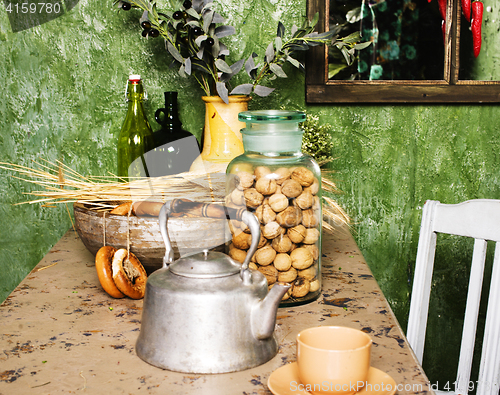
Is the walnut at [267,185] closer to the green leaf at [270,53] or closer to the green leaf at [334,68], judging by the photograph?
the green leaf at [270,53]

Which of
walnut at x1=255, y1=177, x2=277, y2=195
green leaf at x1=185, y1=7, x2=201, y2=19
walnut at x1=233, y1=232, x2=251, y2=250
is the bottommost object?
walnut at x1=233, y1=232, x2=251, y2=250

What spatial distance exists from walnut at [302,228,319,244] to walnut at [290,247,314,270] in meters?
0.02

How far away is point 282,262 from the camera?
869 mm

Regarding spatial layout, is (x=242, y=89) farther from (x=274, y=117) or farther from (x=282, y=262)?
(x=282, y=262)

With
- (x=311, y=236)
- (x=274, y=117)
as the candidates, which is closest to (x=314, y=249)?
(x=311, y=236)

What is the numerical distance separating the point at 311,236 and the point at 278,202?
11 cm

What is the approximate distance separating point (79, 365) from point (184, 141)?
2.70 feet

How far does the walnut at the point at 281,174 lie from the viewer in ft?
2.86

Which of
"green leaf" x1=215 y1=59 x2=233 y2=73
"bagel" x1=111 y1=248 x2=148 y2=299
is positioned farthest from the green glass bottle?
"bagel" x1=111 y1=248 x2=148 y2=299

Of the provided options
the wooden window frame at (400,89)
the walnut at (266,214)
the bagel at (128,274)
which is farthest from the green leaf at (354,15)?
the bagel at (128,274)

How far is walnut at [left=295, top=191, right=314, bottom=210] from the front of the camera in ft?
2.91

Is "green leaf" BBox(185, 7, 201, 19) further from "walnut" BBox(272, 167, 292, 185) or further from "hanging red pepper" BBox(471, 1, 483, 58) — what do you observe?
"hanging red pepper" BBox(471, 1, 483, 58)

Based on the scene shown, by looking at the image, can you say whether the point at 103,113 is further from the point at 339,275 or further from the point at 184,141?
the point at 339,275

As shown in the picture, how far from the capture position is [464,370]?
99cm
